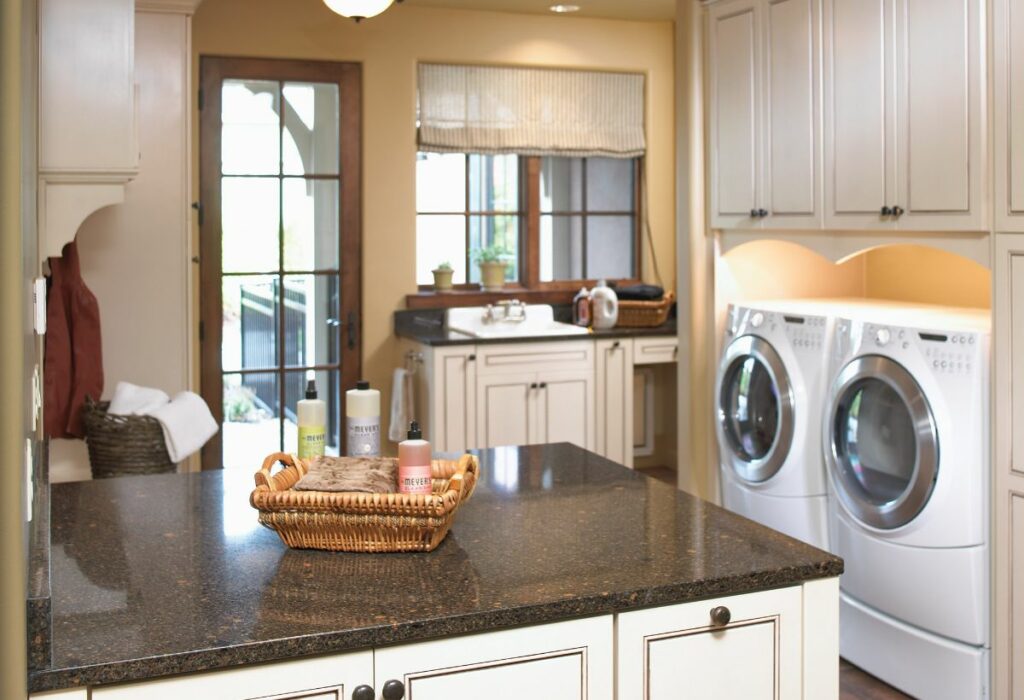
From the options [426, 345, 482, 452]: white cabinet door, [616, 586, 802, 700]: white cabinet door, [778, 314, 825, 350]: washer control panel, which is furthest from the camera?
[426, 345, 482, 452]: white cabinet door

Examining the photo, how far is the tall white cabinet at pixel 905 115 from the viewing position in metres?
3.00

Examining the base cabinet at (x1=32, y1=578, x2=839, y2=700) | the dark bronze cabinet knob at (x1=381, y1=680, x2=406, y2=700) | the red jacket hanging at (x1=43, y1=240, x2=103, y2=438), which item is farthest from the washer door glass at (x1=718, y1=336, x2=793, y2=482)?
the dark bronze cabinet knob at (x1=381, y1=680, x2=406, y2=700)

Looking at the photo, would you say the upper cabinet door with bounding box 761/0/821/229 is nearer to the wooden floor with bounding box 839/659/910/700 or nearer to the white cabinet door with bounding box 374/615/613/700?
the wooden floor with bounding box 839/659/910/700

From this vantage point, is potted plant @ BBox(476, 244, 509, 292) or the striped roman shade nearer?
the striped roman shade

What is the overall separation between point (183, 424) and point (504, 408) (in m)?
1.68

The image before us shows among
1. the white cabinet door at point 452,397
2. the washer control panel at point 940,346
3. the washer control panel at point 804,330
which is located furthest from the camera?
the white cabinet door at point 452,397

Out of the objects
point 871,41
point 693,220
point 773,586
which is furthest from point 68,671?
point 693,220

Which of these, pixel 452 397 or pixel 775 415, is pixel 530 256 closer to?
pixel 452 397

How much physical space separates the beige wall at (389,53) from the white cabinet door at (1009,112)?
3115 mm

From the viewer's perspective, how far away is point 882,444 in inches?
128

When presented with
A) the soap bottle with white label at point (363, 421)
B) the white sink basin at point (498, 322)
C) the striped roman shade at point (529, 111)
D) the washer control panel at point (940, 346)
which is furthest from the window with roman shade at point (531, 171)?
the soap bottle with white label at point (363, 421)

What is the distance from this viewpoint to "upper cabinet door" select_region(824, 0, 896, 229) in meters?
3.34

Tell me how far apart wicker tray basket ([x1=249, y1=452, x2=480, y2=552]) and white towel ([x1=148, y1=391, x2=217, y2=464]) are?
6.28 feet

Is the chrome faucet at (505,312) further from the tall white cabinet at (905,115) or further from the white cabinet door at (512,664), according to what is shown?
the white cabinet door at (512,664)
